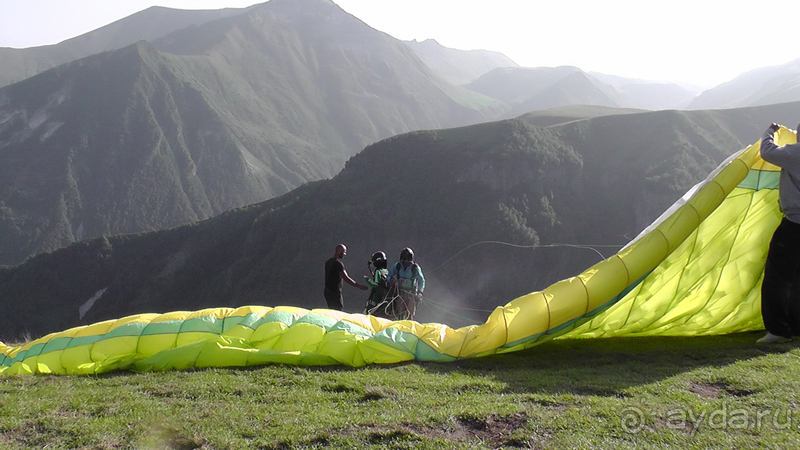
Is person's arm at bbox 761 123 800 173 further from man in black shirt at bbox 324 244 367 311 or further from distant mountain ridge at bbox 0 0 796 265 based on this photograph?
distant mountain ridge at bbox 0 0 796 265

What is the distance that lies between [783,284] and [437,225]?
4143 centimetres

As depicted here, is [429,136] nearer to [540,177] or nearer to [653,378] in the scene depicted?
[540,177]

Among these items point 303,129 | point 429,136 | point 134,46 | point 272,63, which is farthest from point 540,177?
point 272,63

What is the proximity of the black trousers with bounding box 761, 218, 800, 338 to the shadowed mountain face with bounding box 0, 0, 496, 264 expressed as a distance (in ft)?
316

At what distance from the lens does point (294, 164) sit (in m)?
115

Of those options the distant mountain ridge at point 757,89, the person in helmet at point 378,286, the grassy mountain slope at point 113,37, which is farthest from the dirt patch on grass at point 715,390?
the grassy mountain slope at point 113,37

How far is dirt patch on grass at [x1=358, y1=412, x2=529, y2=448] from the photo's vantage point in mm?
3697

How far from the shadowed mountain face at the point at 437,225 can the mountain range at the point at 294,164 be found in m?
0.19

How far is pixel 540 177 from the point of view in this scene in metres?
48.5

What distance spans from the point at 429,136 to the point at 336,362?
5245cm

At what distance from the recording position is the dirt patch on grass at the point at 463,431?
12.1ft

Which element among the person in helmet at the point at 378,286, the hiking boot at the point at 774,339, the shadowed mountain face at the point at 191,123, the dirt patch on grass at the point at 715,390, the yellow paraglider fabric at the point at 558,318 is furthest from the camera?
the shadowed mountain face at the point at 191,123

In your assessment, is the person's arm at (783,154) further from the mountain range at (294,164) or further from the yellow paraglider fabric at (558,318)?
the mountain range at (294,164)

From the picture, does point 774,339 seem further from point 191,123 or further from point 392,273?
point 191,123
